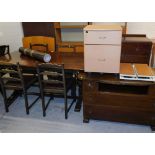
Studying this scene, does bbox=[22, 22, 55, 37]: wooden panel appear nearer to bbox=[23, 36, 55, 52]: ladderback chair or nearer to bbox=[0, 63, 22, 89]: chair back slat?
bbox=[23, 36, 55, 52]: ladderback chair

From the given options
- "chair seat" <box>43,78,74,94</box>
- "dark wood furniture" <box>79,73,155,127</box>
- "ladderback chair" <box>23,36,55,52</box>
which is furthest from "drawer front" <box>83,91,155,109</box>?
"ladderback chair" <box>23,36,55,52</box>

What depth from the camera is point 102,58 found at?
1868mm

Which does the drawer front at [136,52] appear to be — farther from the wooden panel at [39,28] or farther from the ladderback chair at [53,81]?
the wooden panel at [39,28]

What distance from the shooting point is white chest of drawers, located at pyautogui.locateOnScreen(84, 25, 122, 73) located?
175cm

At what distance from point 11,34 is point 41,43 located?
1.15 metres

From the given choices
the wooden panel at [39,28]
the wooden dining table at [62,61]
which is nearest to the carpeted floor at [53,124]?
the wooden dining table at [62,61]

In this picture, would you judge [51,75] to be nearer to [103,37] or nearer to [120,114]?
[103,37]

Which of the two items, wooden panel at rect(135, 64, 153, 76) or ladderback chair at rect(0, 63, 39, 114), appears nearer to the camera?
wooden panel at rect(135, 64, 153, 76)

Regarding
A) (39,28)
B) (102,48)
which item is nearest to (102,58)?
(102,48)

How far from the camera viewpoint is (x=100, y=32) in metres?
1.76

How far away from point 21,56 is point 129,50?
1.73 metres

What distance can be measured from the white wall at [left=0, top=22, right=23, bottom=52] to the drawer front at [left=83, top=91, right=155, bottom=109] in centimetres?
256

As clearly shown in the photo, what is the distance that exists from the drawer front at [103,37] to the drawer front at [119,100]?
0.61 metres

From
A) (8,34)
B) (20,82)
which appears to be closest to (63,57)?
(20,82)
